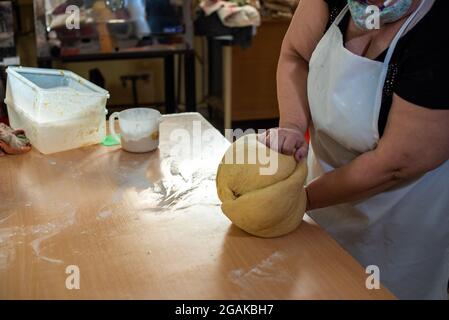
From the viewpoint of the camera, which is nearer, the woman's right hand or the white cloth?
the woman's right hand

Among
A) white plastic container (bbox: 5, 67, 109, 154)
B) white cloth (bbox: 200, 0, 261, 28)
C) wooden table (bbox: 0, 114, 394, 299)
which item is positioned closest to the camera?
wooden table (bbox: 0, 114, 394, 299)

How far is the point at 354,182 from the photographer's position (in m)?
0.92

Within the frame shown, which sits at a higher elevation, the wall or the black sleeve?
the black sleeve

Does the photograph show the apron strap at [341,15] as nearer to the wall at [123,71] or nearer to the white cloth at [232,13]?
the white cloth at [232,13]

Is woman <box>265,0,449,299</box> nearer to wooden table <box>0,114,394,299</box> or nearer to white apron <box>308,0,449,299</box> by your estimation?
white apron <box>308,0,449,299</box>

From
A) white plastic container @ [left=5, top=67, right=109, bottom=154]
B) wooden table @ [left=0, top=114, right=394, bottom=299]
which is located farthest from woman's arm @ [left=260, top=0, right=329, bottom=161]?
white plastic container @ [left=5, top=67, right=109, bottom=154]

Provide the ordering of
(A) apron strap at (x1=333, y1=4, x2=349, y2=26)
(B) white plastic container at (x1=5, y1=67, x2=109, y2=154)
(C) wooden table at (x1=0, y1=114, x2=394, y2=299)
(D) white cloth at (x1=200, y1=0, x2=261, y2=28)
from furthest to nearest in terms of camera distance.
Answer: (D) white cloth at (x1=200, y1=0, x2=261, y2=28) → (B) white plastic container at (x1=5, y1=67, x2=109, y2=154) → (A) apron strap at (x1=333, y1=4, x2=349, y2=26) → (C) wooden table at (x1=0, y1=114, x2=394, y2=299)

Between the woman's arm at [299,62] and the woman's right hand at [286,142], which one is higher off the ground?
the woman's arm at [299,62]

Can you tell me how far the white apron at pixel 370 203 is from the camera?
0.95 meters

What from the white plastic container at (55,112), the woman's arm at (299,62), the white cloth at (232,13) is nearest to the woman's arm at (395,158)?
the woman's arm at (299,62)

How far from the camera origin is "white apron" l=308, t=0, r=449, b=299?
37.2 inches

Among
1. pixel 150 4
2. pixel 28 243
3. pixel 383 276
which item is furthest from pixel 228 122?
pixel 28 243

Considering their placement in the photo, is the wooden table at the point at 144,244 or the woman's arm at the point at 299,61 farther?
the woman's arm at the point at 299,61
